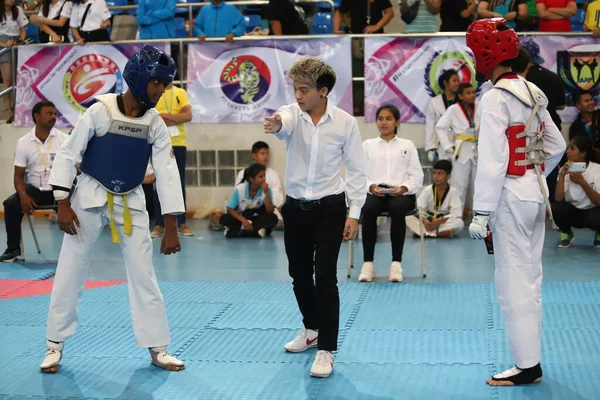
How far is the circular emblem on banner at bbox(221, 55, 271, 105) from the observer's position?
1037 centimetres

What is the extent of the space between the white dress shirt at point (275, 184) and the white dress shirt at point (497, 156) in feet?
17.8

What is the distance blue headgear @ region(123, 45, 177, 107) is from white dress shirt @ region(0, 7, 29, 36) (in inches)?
296

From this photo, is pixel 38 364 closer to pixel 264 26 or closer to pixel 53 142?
pixel 53 142

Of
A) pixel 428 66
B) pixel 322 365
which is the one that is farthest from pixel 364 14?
pixel 322 365

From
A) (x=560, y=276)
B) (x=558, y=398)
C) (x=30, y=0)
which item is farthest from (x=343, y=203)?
(x=30, y=0)

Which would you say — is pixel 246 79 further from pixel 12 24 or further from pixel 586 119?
pixel 586 119

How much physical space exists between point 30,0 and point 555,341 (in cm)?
992

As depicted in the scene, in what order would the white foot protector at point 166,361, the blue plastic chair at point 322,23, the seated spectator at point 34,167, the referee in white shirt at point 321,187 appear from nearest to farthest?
the referee in white shirt at point 321,187, the white foot protector at point 166,361, the seated spectator at point 34,167, the blue plastic chair at point 322,23

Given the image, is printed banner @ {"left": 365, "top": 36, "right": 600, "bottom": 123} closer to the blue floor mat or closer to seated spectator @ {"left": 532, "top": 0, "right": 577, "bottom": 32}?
seated spectator @ {"left": 532, "top": 0, "right": 577, "bottom": 32}

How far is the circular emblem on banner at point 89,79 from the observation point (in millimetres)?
10664

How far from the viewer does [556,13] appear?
1026 cm

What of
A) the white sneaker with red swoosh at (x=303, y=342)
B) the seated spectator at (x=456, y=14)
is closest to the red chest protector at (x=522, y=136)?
the white sneaker with red swoosh at (x=303, y=342)

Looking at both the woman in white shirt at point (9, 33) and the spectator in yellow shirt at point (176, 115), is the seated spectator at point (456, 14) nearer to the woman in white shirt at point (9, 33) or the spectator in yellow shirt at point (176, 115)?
the spectator in yellow shirt at point (176, 115)

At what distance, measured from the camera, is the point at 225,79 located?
34.3 feet
